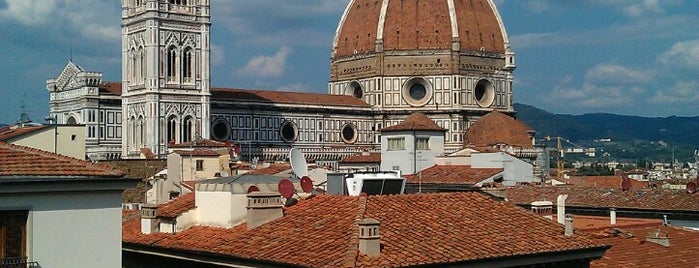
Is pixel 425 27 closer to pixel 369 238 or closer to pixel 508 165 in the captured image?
pixel 508 165

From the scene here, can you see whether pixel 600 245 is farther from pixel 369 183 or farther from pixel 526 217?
pixel 369 183

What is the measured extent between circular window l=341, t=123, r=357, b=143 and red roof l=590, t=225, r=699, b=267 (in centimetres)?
8684

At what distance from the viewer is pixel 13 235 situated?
482 inches

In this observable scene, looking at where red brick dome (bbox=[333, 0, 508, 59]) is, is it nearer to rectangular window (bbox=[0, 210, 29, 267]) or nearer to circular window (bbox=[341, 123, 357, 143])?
circular window (bbox=[341, 123, 357, 143])

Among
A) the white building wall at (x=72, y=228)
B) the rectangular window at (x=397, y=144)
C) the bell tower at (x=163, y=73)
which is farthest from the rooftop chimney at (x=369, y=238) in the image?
the bell tower at (x=163, y=73)

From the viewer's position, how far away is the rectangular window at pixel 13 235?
12125 mm

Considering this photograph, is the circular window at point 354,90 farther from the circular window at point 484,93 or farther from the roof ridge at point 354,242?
the roof ridge at point 354,242

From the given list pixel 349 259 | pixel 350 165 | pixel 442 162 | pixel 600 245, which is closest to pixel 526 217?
pixel 600 245

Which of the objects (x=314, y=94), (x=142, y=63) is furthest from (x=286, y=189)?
(x=314, y=94)

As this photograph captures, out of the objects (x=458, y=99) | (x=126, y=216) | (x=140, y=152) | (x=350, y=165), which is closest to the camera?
(x=126, y=216)

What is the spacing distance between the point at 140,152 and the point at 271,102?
17.9 meters

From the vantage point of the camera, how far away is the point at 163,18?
88062mm

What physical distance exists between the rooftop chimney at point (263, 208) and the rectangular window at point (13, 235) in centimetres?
349

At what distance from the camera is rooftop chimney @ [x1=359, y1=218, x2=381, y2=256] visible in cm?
1259
